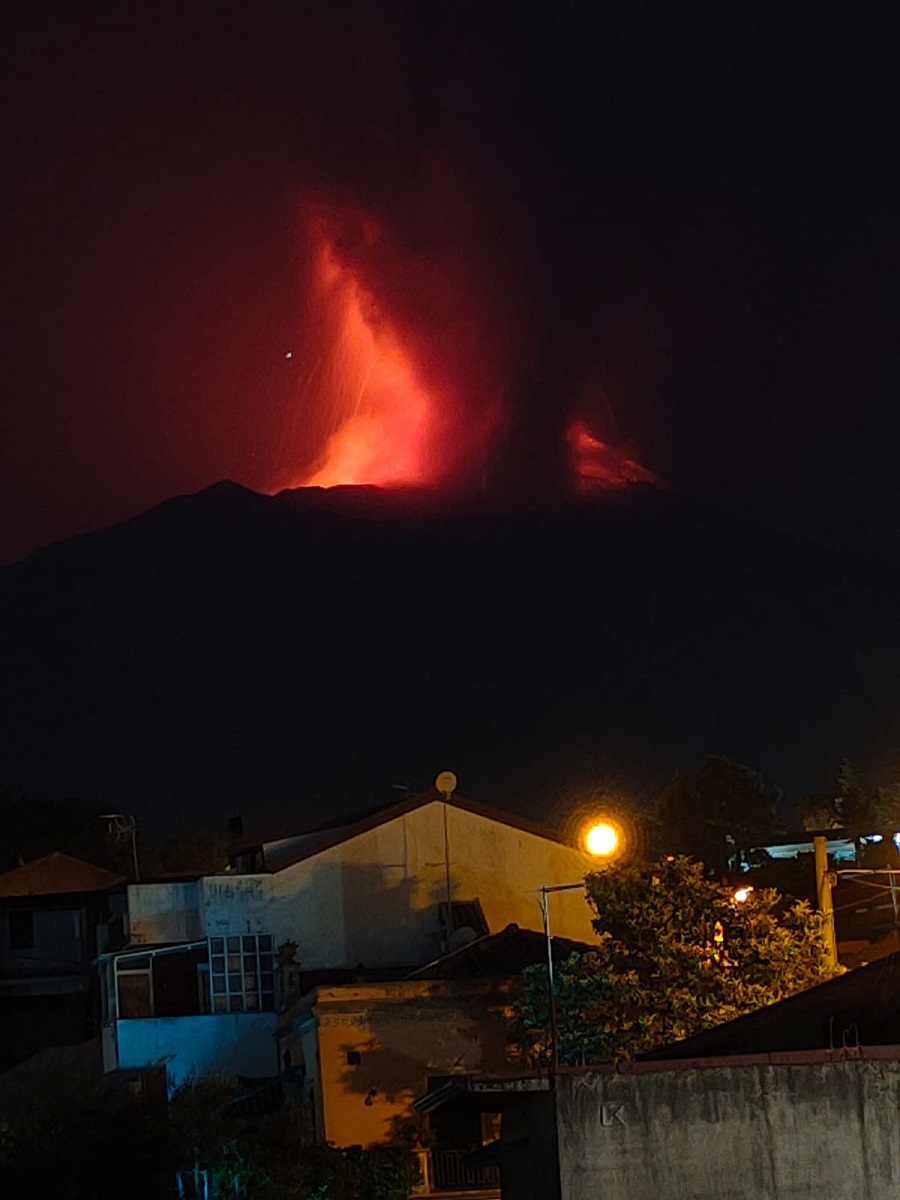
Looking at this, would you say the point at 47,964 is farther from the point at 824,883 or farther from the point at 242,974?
the point at 824,883

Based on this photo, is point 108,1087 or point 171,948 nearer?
point 108,1087

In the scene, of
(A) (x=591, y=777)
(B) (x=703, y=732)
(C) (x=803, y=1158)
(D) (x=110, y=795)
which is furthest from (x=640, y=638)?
(C) (x=803, y=1158)

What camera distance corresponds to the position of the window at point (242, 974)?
4375 centimetres

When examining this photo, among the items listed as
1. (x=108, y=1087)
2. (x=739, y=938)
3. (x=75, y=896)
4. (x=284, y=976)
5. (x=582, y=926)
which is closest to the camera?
(x=739, y=938)

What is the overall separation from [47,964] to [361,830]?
1754 centimetres

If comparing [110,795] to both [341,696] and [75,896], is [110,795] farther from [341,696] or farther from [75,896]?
[75,896]

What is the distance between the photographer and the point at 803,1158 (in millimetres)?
19797

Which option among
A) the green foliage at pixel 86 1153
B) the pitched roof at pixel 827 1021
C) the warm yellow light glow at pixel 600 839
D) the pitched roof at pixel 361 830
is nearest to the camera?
the pitched roof at pixel 827 1021

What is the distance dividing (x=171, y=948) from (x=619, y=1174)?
2638 centimetres

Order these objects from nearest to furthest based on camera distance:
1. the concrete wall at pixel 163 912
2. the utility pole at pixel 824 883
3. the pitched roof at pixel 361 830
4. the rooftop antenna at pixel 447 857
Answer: the utility pole at pixel 824 883 < the rooftop antenna at pixel 447 857 < the pitched roof at pixel 361 830 < the concrete wall at pixel 163 912

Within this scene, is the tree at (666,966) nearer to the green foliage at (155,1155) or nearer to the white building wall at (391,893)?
the green foliage at (155,1155)

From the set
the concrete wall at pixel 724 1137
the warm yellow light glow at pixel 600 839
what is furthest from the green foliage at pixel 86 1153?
the concrete wall at pixel 724 1137

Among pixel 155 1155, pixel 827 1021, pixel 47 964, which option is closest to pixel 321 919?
pixel 155 1155

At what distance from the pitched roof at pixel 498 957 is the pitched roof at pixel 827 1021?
1507 centimetres
